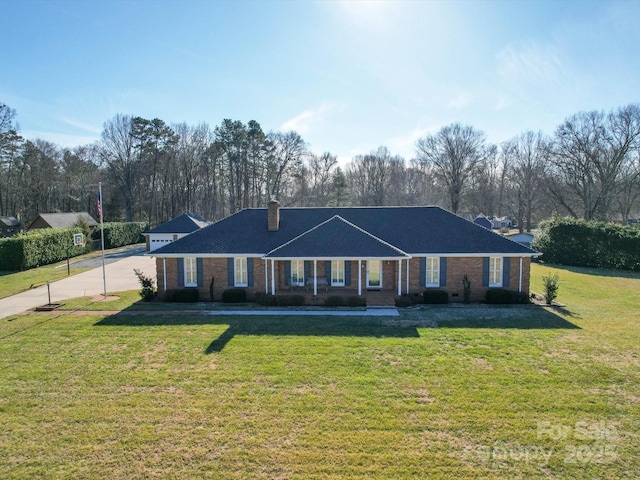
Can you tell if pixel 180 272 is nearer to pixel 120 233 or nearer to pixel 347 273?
pixel 347 273

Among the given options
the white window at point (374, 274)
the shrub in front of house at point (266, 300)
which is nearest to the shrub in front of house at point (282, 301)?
the shrub in front of house at point (266, 300)

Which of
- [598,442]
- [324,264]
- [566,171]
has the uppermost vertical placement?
[566,171]

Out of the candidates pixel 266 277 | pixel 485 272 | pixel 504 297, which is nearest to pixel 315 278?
pixel 266 277

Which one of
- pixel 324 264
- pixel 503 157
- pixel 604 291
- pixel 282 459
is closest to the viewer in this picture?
pixel 282 459

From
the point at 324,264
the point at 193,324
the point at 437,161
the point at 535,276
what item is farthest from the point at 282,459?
the point at 437,161

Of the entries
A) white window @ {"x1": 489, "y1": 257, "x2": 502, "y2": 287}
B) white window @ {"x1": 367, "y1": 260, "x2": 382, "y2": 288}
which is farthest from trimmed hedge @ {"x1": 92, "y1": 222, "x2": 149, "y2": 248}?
white window @ {"x1": 489, "y1": 257, "x2": 502, "y2": 287}

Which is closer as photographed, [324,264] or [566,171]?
[324,264]

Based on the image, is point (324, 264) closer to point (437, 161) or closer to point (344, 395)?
point (344, 395)
